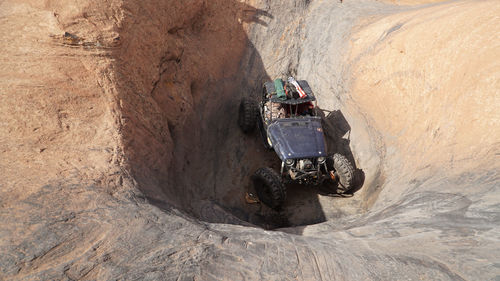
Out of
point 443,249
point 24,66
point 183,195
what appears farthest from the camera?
point 183,195

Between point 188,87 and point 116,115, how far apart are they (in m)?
3.31

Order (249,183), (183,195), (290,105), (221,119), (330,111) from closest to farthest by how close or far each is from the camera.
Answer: (183,195) < (290,105) < (249,183) < (330,111) < (221,119)

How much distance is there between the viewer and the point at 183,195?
20.4 feet

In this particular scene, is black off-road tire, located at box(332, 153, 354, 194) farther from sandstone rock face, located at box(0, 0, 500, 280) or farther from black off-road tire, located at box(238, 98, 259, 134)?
black off-road tire, located at box(238, 98, 259, 134)

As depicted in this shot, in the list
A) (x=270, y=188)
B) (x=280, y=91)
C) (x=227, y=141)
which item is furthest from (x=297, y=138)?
(x=227, y=141)

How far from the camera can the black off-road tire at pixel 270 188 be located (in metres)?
6.18

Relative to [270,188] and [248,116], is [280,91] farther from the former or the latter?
[270,188]

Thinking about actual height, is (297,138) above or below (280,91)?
below

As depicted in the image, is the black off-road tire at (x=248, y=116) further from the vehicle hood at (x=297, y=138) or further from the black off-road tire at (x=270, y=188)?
the black off-road tire at (x=270, y=188)

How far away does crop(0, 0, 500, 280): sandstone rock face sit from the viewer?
2932 mm

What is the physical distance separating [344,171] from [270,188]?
180 centimetres

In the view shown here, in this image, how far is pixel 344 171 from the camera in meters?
6.44

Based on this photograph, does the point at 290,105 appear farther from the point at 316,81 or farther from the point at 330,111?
the point at 316,81

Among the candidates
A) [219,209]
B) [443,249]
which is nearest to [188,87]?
[219,209]
